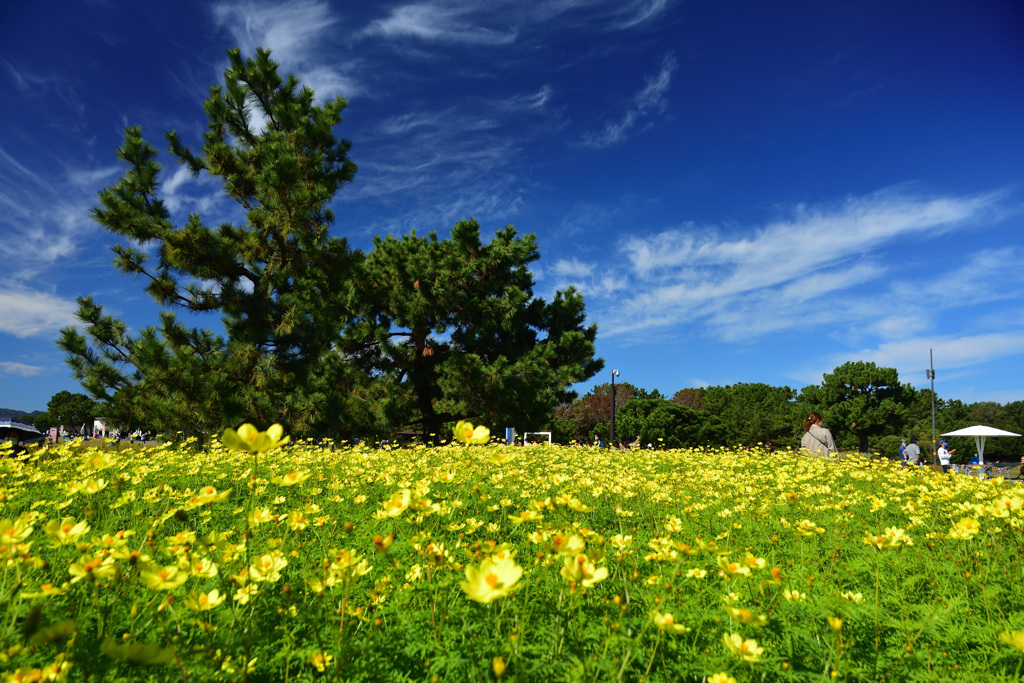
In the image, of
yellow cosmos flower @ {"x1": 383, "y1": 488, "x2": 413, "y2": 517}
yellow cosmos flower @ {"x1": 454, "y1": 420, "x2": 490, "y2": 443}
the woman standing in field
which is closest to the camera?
yellow cosmos flower @ {"x1": 383, "y1": 488, "x2": 413, "y2": 517}

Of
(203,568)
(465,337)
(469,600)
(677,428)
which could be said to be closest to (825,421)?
(677,428)

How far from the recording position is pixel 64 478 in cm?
407

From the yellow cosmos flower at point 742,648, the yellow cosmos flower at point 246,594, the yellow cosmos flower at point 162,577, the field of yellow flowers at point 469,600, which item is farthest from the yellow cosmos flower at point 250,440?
the yellow cosmos flower at point 742,648

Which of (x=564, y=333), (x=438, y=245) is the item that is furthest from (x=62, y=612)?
(x=438, y=245)

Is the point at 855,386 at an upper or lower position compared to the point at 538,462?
upper

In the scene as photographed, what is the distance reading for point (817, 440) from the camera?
812 centimetres

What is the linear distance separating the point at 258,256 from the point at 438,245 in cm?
548

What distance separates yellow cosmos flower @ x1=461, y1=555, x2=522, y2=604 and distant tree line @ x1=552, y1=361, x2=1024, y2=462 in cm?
1421

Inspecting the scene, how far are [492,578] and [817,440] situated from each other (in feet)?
29.1

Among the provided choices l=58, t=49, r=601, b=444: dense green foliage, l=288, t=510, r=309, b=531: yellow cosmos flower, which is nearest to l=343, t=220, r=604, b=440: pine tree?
l=58, t=49, r=601, b=444: dense green foliage

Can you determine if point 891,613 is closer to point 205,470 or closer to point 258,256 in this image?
point 205,470

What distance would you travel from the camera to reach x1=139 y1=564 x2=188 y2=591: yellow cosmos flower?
3.64 feet

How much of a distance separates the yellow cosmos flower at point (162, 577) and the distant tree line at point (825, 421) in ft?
46.5

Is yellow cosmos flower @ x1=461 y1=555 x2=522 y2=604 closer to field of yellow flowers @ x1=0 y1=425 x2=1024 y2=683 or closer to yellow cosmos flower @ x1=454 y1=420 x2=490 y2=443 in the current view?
field of yellow flowers @ x1=0 y1=425 x2=1024 y2=683
